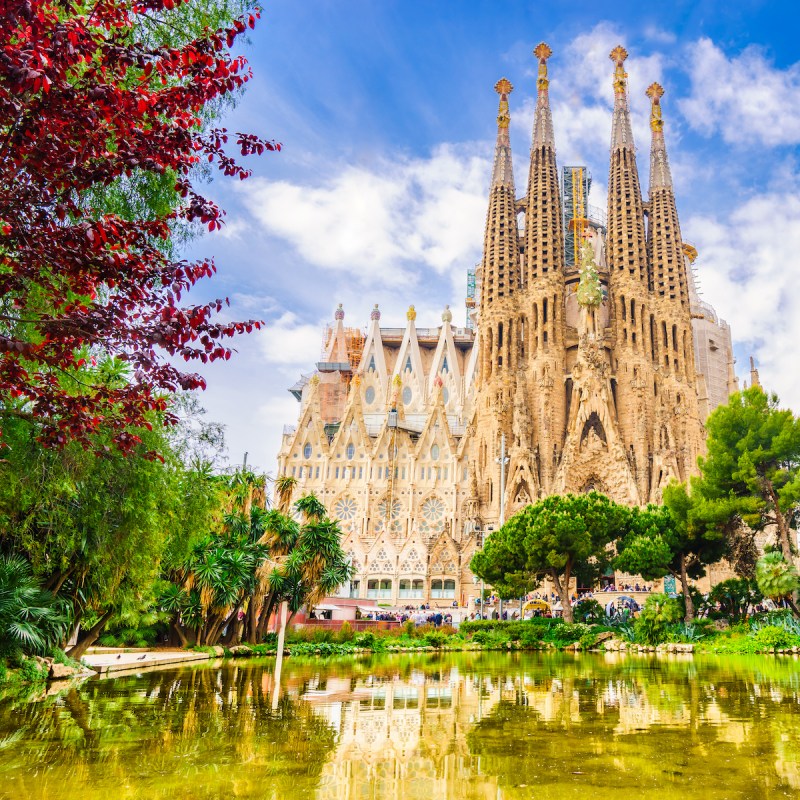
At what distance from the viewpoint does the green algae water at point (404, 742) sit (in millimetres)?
5125

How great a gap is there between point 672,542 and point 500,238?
34216mm

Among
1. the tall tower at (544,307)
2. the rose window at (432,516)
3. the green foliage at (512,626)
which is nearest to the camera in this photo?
the green foliage at (512,626)

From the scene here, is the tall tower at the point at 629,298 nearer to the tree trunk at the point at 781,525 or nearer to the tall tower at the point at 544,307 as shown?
the tall tower at the point at 544,307

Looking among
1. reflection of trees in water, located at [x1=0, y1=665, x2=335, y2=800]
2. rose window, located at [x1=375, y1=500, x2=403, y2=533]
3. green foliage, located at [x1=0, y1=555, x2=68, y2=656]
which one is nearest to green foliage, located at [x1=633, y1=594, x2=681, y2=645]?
reflection of trees in water, located at [x1=0, y1=665, x2=335, y2=800]

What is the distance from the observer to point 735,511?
105 ft

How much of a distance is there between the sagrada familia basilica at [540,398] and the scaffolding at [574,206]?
0.47 metres

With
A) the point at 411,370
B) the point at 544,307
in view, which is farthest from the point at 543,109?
the point at 411,370

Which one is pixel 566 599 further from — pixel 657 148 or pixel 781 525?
pixel 657 148

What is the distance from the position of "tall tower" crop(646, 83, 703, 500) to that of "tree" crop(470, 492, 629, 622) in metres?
18.7

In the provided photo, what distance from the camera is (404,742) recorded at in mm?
6871

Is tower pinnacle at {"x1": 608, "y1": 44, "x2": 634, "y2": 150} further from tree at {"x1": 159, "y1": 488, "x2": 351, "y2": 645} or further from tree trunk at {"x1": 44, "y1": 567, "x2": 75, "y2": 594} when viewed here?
tree trunk at {"x1": 44, "y1": 567, "x2": 75, "y2": 594}

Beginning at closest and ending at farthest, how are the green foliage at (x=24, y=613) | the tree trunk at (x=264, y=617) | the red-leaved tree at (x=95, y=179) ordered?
1. the red-leaved tree at (x=95, y=179)
2. the green foliage at (x=24, y=613)
3. the tree trunk at (x=264, y=617)

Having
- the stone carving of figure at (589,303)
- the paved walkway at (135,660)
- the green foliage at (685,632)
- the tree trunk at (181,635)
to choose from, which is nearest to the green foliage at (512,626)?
the green foliage at (685,632)

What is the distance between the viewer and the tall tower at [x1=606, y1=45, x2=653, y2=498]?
54.5 meters
